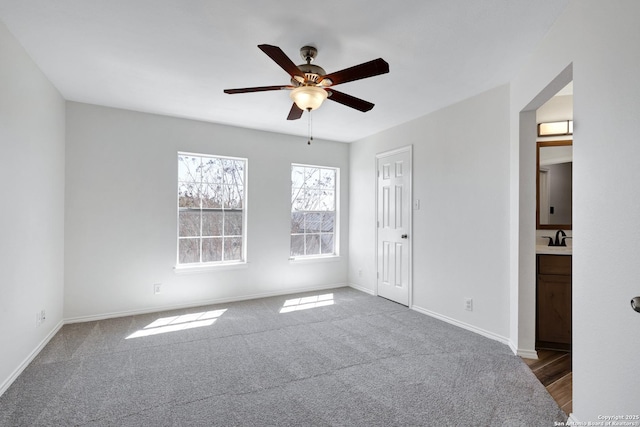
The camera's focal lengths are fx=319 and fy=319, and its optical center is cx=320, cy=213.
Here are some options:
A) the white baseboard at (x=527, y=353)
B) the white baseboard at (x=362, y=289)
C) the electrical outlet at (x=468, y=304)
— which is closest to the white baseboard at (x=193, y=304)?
the white baseboard at (x=362, y=289)

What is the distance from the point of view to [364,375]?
252 cm

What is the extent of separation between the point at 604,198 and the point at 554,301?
1700 millimetres

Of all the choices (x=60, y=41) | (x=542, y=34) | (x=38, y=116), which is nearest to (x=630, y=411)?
(x=542, y=34)

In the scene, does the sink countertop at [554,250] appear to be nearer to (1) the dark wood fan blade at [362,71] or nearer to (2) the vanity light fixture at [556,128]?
(2) the vanity light fixture at [556,128]

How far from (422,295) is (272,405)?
2.60m

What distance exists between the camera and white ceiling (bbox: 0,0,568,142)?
6.64 ft

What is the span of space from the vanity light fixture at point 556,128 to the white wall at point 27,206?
484 cm

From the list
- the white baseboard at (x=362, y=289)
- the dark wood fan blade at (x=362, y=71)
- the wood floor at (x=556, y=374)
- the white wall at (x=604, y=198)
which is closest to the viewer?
the white wall at (x=604, y=198)

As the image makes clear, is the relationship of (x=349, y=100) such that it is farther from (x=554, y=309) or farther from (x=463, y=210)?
(x=554, y=309)

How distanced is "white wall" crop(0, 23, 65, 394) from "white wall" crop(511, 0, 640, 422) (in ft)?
12.3

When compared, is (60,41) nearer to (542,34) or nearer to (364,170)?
(542,34)

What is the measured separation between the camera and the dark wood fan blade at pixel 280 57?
1.86 metres

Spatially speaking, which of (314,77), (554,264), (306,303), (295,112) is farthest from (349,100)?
(306,303)

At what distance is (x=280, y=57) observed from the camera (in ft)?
6.49
